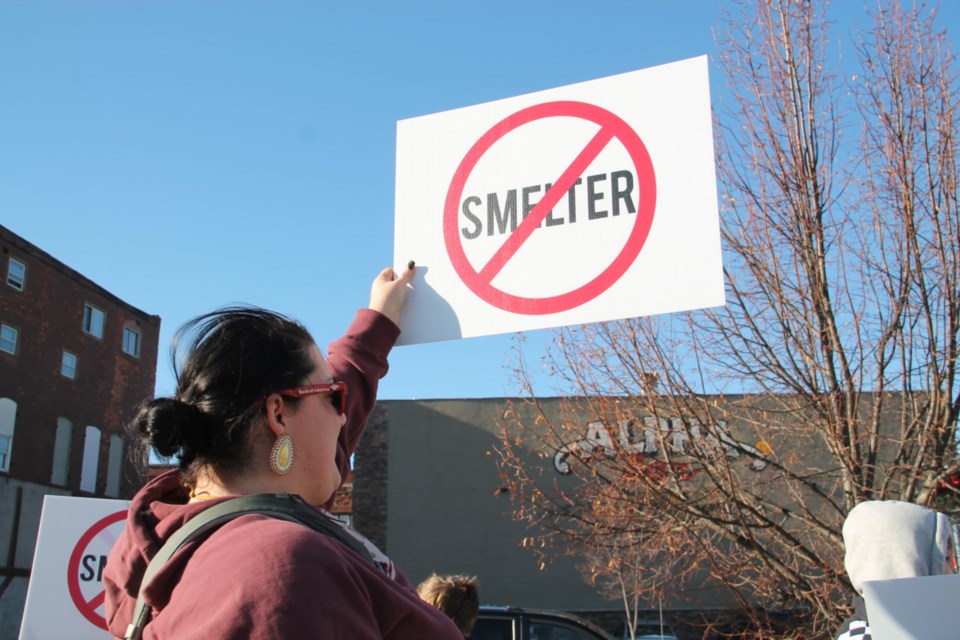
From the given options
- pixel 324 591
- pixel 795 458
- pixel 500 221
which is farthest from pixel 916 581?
pixel 795 458

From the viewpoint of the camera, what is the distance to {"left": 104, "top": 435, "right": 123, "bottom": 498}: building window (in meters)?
36.6

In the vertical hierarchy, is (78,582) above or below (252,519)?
below

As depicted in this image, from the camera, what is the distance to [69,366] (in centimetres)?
3425

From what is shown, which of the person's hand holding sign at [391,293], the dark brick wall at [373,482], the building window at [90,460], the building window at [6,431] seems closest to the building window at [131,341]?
the building window at [90,460]

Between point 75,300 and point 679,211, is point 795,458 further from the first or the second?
point 75,300

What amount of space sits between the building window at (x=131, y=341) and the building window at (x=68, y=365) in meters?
3.50

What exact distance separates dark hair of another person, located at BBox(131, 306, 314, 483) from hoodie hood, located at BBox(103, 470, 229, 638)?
0.08m

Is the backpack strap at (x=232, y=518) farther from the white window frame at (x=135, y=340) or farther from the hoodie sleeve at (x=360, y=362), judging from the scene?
the white window frame at (x=135, y=340)

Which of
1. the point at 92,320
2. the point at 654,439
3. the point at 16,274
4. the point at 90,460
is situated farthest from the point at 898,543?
the point at 92,320

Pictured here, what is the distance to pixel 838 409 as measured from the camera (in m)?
6.58

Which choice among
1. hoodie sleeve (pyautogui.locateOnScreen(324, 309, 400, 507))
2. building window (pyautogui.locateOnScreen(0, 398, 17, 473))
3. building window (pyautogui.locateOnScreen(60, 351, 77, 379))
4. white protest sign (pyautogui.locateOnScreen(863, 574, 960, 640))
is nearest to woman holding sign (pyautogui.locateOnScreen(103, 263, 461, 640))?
hoodie sleeve (pyautogui.locateOnScreen(324, 309, 400, 507))

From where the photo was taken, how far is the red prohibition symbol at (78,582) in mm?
4578

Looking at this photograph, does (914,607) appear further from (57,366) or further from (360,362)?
(57,366)

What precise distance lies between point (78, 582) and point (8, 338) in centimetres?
2981
